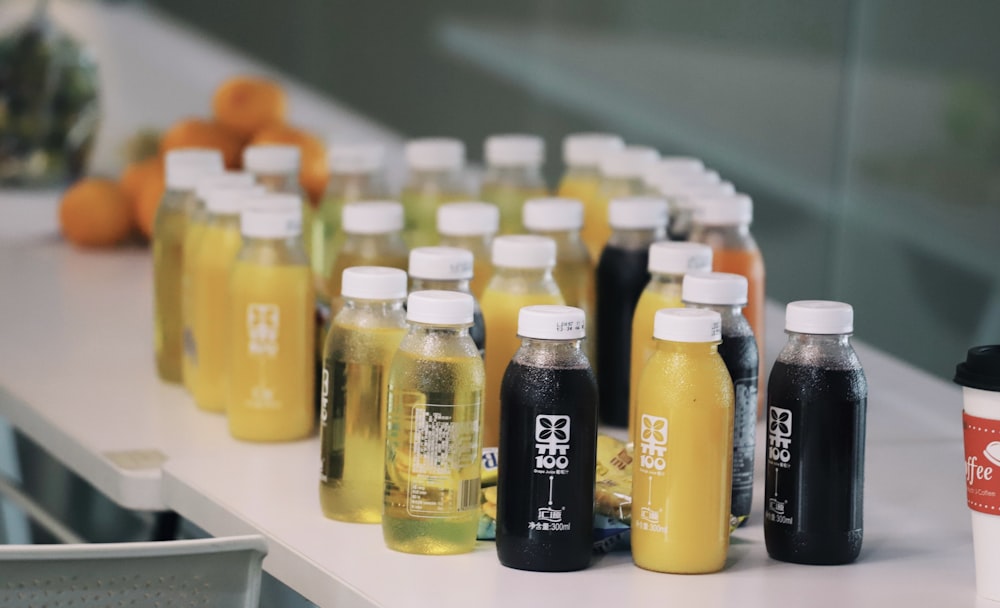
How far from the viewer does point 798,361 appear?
1242 millimetres

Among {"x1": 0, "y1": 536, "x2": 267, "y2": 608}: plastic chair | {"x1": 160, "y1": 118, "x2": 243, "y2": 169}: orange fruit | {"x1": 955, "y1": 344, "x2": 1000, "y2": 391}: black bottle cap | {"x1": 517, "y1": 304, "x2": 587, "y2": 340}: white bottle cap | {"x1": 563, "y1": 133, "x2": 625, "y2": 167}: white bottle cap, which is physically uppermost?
{"x1": 563, "y1": 133, "x2": 625, "y2": 167}: white bottle cap

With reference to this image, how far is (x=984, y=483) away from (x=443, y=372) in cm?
44

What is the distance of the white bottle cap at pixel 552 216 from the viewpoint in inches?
64.7

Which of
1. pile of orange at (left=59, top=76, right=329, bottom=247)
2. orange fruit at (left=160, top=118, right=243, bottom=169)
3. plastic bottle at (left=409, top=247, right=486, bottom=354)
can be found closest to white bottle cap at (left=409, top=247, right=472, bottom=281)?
plastic bottle at (left=409, top=247, right=486, bottom=354)

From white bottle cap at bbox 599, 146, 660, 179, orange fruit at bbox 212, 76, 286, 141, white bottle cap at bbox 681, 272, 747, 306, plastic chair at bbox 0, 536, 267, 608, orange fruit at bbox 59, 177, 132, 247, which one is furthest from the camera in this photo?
orange fruit at bbox 59, 177, 132, 247

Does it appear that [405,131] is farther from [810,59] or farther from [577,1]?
[810,59]

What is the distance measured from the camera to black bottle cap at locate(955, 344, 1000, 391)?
1.15 meters

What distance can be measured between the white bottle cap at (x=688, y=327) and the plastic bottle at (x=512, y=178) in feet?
2.75

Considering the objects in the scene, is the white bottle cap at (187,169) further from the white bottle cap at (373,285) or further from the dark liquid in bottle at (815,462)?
the dark liquid in bottle at (815,462)

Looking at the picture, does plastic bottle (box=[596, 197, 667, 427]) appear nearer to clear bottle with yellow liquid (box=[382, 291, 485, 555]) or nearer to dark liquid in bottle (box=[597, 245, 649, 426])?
dark liquid in bottle (box=[597, 245, 649, 426])

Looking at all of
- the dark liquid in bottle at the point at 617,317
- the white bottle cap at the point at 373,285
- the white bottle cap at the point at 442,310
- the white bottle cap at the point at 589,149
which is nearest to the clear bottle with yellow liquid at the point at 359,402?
the white bottle cap at the point at 373,285

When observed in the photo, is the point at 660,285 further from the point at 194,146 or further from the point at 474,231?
the point at 194,146

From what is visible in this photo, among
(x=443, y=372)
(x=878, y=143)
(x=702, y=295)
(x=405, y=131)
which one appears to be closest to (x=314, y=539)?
(x=443, y=372)

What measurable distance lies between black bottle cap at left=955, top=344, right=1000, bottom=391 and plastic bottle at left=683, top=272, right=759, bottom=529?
0.22 m
